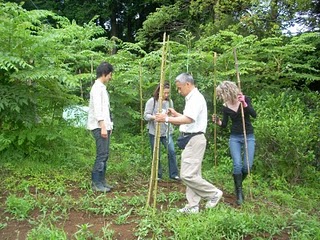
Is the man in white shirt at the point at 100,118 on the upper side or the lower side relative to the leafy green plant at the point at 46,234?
upper

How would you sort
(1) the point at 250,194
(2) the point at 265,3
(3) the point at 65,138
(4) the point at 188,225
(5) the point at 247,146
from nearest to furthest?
(4) the point at 188,225 → (5) the point at 247,146 → (1) the point at 250,194 → (3) the point at 65,138 → (2) the point at 265,3

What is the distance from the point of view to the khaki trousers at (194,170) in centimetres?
473

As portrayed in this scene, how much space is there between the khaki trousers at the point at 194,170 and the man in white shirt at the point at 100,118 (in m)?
1.22

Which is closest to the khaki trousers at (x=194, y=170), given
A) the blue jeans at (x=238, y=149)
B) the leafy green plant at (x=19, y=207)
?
the blue jeans at (x=238, y=149)

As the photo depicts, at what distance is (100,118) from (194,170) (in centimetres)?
148

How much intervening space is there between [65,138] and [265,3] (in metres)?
7.08

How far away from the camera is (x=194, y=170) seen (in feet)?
15.5

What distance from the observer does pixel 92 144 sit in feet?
25.8

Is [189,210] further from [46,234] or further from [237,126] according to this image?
[46,234]

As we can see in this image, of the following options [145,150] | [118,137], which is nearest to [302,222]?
[145,150]

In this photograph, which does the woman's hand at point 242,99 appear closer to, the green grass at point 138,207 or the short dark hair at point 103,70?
the green grass at point 138,207

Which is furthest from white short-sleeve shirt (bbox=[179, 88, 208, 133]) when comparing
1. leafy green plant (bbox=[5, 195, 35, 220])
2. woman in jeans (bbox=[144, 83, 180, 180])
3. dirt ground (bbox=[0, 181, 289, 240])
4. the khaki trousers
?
leafy green plant (bbox=[5, 195, 35, 220])

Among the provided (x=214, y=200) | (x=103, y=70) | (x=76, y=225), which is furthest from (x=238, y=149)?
(x=76, y=225)

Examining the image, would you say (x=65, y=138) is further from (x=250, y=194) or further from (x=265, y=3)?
(x=265, y=3)
